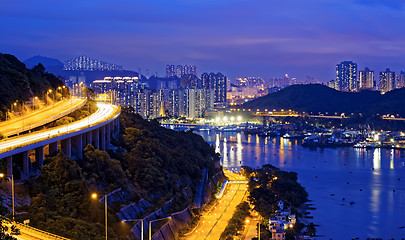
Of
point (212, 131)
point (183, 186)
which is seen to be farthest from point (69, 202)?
point (212, 131)

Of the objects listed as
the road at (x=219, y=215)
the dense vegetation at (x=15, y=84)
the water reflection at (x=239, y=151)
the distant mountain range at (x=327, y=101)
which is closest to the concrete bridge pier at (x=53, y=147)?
the road at (x=219, y=215)

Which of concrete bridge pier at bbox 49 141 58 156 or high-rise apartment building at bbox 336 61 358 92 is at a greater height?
high-rise apartment building at bbox 336 61 358 92

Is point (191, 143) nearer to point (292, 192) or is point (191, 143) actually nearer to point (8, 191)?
point (292, 192)

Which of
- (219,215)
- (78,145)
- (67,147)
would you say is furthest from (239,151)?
(67,147)

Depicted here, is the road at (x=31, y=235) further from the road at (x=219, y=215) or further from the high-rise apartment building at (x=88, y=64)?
the high-rise apartment building at (x=88, y=64)

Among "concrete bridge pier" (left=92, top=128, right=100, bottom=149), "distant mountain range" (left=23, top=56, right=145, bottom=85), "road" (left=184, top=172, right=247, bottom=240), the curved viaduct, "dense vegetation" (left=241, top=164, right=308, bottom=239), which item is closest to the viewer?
the curved viaduct

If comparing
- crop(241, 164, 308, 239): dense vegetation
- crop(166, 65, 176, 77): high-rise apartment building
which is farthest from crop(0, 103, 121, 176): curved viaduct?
crop(166, 65, 176, 77): high-rise apartment building

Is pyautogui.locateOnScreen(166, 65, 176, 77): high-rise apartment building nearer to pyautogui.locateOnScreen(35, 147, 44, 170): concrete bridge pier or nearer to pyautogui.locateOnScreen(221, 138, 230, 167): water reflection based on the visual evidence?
pyautogui.locateOnScreen(221, 138, 230, 167): water reflection
